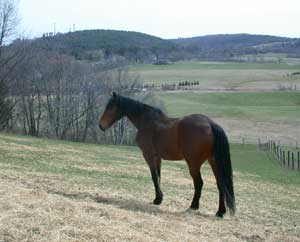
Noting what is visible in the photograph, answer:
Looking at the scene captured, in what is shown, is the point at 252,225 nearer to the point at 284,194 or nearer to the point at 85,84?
the point at 284,194

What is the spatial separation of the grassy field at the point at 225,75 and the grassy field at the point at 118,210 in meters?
90.6

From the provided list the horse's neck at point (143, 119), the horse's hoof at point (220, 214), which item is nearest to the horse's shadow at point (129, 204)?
the horse's hoof at point (220, 214)

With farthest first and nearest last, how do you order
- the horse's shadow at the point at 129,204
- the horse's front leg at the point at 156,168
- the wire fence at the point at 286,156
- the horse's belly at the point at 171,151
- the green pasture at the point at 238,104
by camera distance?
1. the green pasture at the point at 238,104
2. the wire fence at the point at 286,156
3. the horse's front leg at the point at 156,168
4. the horse's belly at the point at 171,151
5. the horse's shadow at the point at 129,204

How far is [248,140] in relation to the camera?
55.0 meters

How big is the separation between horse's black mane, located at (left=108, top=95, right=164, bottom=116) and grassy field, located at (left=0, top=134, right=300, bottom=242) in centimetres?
178

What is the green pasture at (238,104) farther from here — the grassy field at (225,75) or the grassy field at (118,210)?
the grassy field at (118,210)

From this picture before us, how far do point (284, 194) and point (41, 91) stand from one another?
42883mm

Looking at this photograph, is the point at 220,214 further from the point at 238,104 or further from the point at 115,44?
the point at 115,44

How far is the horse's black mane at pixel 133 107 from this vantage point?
10391mm

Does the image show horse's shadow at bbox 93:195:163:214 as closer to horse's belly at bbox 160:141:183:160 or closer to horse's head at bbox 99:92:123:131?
horse's belly at bbox 160:141:183:160

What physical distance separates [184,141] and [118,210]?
2.12 metres

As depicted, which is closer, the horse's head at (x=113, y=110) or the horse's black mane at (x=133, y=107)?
the horse's black mane at (x=133, y=107)

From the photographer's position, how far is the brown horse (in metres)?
9.45

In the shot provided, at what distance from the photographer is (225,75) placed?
5266 inches
